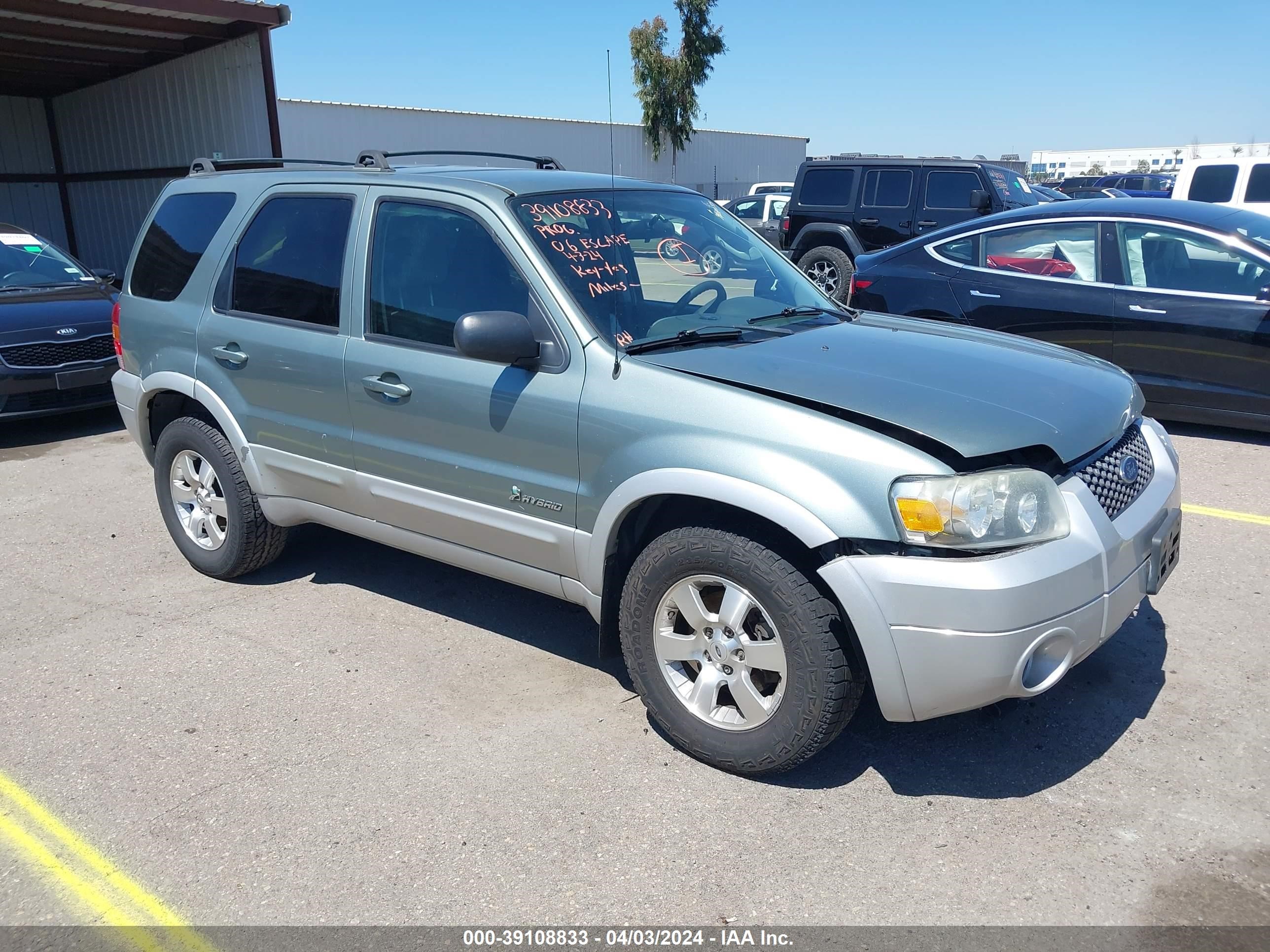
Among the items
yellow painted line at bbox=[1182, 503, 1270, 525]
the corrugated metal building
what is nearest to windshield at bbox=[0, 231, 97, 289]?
the corrugated metal building

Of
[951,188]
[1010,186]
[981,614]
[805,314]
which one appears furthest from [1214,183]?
[981,614]

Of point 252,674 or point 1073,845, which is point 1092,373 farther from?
point 252,674

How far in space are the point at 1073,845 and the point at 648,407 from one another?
1.79 m

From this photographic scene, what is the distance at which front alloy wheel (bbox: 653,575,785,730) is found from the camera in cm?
306

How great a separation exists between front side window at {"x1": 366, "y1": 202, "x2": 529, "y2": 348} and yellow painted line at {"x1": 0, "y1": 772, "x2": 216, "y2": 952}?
199 centimetres

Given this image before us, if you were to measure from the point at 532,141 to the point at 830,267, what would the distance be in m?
19.8

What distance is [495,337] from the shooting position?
3283 mm

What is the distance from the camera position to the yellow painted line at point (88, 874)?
8.56 ft

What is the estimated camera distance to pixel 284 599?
4.75m

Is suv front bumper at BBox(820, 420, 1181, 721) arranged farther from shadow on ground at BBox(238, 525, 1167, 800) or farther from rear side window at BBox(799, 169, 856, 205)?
rear side window at BBox(799, 169, 856, 205)

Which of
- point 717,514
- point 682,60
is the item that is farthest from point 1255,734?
point 682,60

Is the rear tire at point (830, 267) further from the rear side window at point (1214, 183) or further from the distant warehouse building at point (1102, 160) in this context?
the distant warehouse building at point (1102, 160)

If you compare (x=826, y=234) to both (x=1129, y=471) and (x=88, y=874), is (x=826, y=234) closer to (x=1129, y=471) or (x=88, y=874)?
(x=1129, y=471)

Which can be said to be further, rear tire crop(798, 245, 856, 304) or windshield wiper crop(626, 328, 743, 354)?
rear tire crop(798, 245, 856, 304)
